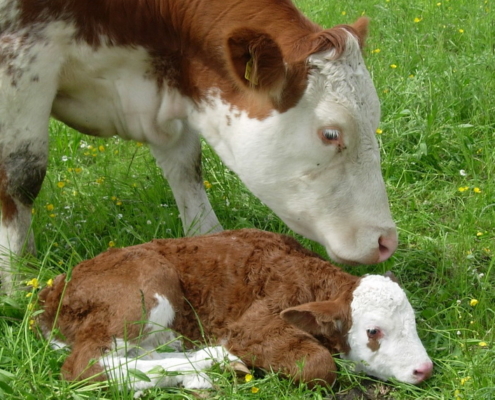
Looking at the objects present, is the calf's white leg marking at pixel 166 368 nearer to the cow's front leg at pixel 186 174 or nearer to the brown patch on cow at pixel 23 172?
the brown patch on cow at pixel 23 172

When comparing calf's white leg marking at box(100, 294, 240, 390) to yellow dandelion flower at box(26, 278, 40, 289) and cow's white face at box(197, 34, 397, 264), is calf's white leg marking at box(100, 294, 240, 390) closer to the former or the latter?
yellow dandelion flower at box(26, 278, 40, 289)

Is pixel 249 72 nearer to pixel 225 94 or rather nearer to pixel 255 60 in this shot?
pixel 255 60

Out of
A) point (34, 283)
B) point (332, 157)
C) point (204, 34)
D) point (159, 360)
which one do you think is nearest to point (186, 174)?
point (204, 34)

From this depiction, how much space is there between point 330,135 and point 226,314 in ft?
3.36

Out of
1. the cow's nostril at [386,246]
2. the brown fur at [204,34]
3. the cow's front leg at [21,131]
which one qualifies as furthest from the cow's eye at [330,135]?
the cow's front leg at [21,131]

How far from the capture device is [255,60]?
13.4 feet

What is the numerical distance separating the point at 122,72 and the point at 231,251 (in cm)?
126

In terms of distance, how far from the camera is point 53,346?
4.03 metres

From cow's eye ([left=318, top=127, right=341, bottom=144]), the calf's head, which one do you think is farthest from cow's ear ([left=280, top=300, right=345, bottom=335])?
cow's eye ([left=318, top=127, right=341, bottom=144])

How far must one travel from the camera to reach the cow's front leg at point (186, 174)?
5.42 m

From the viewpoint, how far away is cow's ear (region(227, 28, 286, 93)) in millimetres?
4043

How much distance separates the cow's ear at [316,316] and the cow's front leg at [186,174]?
1.63m

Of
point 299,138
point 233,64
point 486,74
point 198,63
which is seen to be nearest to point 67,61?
point 198,63

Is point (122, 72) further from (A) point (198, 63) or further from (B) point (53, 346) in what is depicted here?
(B) point (53, 346)
